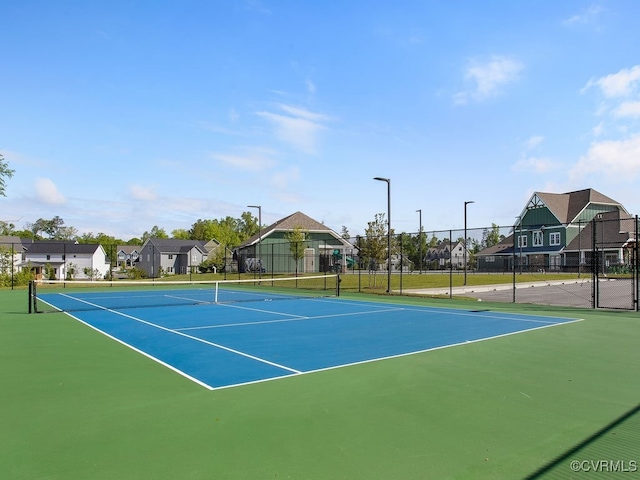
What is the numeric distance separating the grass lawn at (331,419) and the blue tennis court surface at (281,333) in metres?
0.60

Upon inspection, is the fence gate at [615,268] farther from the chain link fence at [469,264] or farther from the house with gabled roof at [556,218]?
the house with gabled roof at [556,218]

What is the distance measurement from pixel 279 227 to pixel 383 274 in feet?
63.1

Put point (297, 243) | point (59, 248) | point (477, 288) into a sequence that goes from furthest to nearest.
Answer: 1. point (59, 248)
2. point (297, 243)
3. point (477, 288)

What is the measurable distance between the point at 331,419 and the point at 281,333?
19.2ft

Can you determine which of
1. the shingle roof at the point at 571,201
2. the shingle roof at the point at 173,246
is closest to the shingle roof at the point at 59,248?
the shingle roof at the point at 173,246

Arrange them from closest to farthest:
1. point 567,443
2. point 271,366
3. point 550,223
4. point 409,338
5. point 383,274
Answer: point 567,443 → point 271,366 → point 409,338 → point 383,274 → point 550,223

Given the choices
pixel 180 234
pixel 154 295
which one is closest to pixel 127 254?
pixel 180 234

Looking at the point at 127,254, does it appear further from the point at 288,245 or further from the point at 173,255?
the point at 288,245

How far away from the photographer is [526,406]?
521 cm

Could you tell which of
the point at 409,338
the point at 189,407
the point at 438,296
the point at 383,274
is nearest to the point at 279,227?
the point at 383,274

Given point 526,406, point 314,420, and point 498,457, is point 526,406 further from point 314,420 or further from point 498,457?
point 314,420

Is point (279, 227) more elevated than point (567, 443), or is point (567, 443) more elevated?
point (279, 227)

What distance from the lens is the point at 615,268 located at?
3338cm

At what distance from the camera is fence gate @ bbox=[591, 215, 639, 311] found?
16.1m
